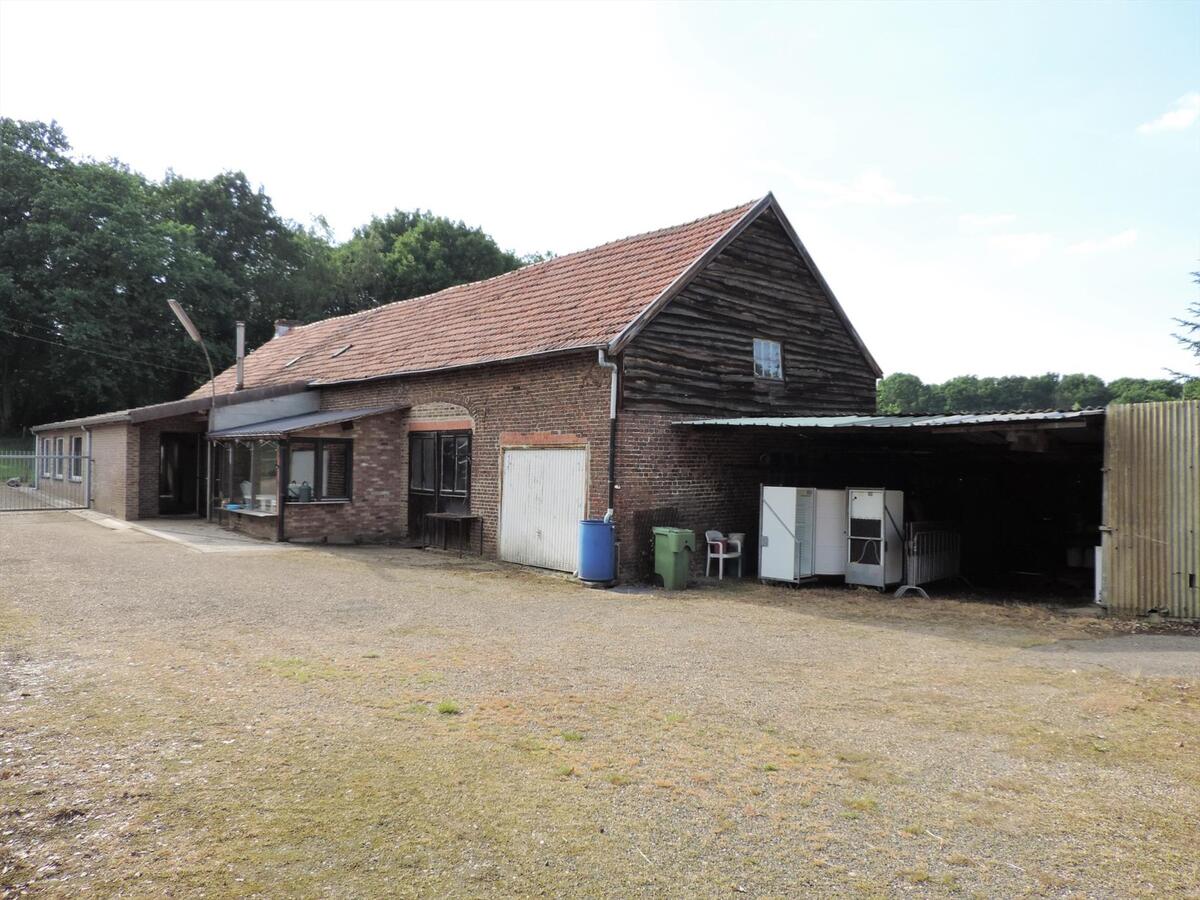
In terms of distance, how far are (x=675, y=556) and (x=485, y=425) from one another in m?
5.08

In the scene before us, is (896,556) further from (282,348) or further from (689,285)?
(282,348)

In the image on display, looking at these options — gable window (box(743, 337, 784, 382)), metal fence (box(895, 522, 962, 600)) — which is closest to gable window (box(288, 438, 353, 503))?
gable window (box(743, 337, 784, 382))

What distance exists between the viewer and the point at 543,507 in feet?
Result: 46.2

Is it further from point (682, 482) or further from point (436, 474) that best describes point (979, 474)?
point (436, 474)

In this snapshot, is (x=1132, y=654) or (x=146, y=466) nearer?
(x=1132, y=654)

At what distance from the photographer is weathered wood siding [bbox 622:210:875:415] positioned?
13.5m

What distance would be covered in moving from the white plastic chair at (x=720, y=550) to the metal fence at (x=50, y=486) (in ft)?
67.3

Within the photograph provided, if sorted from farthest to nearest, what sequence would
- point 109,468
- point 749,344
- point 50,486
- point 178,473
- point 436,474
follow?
point 50,486, point 178,473, point 109,468, point 436,474, point 749,344

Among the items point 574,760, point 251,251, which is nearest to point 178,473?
point 574,760

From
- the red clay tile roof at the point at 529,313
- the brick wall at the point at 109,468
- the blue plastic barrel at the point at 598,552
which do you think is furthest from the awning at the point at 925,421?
the brick wall at the point at 109,468

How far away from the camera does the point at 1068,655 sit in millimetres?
8031

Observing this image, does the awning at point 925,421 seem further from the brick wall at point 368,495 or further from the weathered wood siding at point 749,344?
the brick wall at point 368,495

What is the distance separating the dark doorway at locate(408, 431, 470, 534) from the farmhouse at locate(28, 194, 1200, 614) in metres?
0.06

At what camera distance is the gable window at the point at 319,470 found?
57.8 ft
